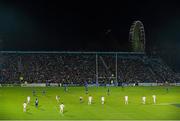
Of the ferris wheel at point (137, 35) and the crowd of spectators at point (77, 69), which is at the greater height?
the ferris wheel at point (137, 35)

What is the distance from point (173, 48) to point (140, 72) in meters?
6.53

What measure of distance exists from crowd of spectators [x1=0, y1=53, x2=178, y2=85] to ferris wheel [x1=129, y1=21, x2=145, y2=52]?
3.39m

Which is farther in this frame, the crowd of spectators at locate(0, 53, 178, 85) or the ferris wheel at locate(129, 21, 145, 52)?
the ferris wheel at locate(129, 21, 145, 52)

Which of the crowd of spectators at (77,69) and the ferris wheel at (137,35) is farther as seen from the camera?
the ferris wheel at (137,35)

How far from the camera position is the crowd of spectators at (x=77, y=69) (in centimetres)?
6462

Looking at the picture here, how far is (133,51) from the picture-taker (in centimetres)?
7519

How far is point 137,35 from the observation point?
6831 cm

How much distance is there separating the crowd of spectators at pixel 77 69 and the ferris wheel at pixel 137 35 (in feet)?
11.1

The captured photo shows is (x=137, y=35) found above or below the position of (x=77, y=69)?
above

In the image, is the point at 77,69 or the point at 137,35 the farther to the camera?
the point at 77,69

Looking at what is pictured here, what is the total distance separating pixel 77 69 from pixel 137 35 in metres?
11.0

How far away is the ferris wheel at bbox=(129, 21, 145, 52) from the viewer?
66125mm

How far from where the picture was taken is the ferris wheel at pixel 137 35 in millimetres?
66125

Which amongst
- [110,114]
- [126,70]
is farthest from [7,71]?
[110,114]
